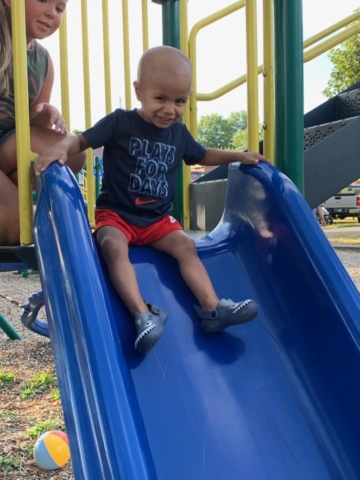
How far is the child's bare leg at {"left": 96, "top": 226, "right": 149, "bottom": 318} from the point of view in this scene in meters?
1.49

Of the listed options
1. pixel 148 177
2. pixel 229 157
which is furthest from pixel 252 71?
pixel 148 177

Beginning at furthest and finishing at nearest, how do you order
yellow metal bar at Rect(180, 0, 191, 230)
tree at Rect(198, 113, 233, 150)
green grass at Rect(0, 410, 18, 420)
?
tree at Rect(198, 113, 233, 150), green grass at Rect(0, 410, 18, 420), yellow metal bar at Rect(180, 0, 191, 230)

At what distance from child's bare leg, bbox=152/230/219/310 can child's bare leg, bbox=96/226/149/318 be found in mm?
166

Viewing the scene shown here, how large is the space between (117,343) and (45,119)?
40.1 inches

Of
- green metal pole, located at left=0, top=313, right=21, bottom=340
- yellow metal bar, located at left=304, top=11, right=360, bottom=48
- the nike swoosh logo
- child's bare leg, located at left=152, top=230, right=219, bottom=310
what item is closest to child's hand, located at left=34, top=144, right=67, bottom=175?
the nike swoosh logo

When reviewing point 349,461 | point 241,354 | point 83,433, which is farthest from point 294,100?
point 83,433

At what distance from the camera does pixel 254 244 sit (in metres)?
1.82

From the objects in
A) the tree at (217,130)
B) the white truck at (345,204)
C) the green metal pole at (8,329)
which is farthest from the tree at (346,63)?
the tree at (217,130)

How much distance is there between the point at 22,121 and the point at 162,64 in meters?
0.47

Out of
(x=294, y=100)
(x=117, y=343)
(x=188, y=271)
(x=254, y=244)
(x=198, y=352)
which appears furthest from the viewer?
(x=294, y=100)

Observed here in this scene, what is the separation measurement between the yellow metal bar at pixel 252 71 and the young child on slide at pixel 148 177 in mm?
390

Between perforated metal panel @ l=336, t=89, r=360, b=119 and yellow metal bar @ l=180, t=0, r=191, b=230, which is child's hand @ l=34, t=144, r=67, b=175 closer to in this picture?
yellow metal bar @ l=180, t=0, r=191, b=230

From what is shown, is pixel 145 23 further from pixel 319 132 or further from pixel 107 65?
pixel 319 132

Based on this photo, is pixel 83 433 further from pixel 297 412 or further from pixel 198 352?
pixel 297 412
